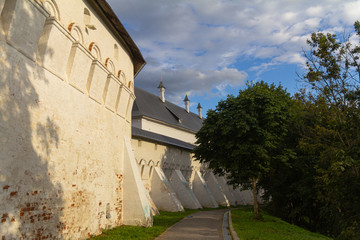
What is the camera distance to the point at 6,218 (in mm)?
5891

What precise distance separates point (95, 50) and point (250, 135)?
10.6 meters

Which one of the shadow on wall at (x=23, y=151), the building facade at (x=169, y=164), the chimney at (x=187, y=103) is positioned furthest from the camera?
the chimney at (x=187, y=103)

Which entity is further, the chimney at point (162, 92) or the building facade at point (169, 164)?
the chimney at point (162, 92)

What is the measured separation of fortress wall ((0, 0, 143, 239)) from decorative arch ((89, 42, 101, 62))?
3.6 inches

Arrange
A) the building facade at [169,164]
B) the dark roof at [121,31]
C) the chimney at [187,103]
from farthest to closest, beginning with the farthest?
the chimney at [187,103]
the building facade at [169,164]
the dark roof at [121,31]

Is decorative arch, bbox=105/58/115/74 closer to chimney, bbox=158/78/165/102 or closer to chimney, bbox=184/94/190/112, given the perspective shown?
chimney, bbox=158/78/165/102

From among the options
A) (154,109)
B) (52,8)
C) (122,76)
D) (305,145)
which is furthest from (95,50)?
(154,109)

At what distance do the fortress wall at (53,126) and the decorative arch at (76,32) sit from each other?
0.16ft

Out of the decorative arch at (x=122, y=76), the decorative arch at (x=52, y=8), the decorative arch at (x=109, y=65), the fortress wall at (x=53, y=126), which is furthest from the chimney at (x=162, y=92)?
the decorative arch at (x=52, y=8)

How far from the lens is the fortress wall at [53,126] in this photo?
621 cm

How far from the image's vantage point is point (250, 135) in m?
17.8

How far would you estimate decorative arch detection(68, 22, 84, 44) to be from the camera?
9.08 m

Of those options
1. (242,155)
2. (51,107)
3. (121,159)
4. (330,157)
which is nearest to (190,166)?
(242,155)

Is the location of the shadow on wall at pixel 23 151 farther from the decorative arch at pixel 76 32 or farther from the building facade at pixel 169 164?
the building facade at pixel 169 164
